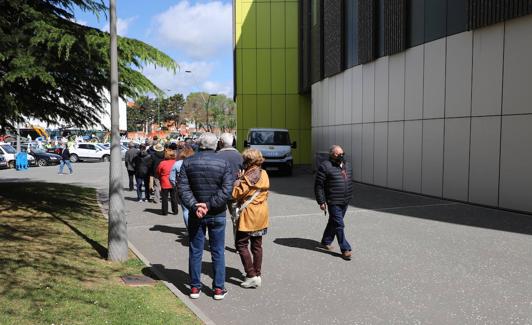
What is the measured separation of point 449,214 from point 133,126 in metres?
120

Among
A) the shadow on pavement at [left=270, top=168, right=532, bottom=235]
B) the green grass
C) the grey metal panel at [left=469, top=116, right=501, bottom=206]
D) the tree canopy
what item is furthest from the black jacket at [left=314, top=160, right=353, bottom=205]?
the grey metal panel at [left=469, top=116, right=501, bottom=206]

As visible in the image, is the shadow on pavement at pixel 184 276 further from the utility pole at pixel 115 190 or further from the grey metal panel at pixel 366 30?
the grey metal panel at pixel 366 30

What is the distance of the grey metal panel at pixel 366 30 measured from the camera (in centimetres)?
1744

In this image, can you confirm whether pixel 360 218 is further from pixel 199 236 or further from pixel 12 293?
pixel 12 293

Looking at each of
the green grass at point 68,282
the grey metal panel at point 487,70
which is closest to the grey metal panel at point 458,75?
the grey metal panel at point 487,70

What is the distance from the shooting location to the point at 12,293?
4.93m

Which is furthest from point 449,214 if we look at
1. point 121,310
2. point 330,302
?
point 121,310

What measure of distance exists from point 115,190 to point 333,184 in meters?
3.04

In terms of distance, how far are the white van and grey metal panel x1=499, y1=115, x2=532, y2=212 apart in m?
11.9

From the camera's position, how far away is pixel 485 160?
11867mm

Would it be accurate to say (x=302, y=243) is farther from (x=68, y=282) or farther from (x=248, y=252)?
(x=68, y=282)

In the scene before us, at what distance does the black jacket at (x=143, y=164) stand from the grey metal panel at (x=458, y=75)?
8.22 m

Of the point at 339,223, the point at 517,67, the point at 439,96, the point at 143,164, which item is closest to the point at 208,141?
the point at 339,223

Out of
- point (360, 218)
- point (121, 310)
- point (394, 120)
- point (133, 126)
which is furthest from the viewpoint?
point (133, 126)
